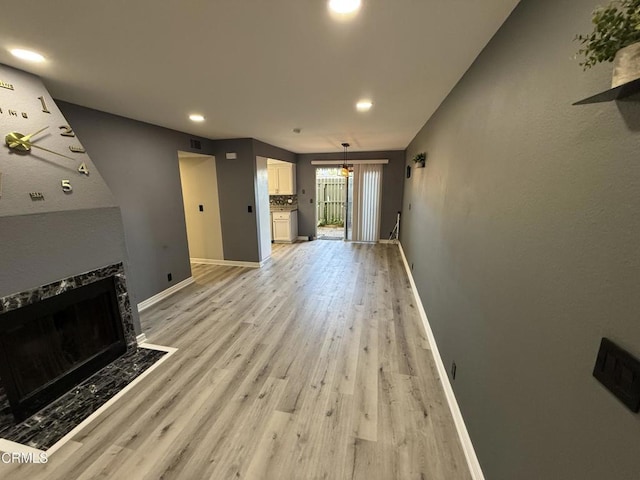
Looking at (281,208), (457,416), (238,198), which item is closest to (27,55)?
(238,198)

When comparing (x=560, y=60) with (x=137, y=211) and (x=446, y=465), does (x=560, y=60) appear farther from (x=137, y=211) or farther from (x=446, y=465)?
(x=137, y=211)

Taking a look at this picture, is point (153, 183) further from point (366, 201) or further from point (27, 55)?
point (366, 201)

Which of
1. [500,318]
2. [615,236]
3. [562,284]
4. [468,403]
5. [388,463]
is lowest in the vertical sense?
[388,463]

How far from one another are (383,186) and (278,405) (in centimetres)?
592

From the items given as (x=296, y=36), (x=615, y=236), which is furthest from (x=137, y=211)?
(x=615, y=236)

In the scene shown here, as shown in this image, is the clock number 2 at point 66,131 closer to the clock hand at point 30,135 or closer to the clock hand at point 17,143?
the clock hand at point 30,135

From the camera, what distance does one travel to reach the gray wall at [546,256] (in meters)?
0.67

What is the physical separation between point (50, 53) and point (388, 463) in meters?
3.30

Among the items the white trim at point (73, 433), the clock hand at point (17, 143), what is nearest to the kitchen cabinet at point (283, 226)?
the white trim at point (73, 433)

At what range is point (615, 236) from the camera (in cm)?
68

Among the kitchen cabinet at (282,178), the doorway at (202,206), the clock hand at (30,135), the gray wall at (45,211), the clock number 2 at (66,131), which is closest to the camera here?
the gray wall at (45,211)

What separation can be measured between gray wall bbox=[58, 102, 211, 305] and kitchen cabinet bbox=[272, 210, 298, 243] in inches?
123

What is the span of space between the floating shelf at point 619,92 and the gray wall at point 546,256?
4 centimetres

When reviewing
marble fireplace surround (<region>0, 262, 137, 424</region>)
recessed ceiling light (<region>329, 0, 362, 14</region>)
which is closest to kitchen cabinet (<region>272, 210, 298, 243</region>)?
marble fireplace surround (<region>0, 262, 137, 424</region>)
